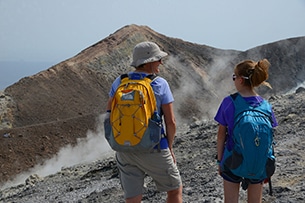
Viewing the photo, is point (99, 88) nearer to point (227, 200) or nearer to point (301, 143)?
point (301, 143)

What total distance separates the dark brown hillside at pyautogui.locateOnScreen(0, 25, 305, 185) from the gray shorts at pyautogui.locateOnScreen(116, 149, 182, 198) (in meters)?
16.7

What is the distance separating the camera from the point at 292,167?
799cm

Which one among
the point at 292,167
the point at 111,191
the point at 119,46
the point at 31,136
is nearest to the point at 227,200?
the point at 292,167

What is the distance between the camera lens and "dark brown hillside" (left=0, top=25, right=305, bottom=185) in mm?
23344

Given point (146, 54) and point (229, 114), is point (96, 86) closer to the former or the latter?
point (146, 54)

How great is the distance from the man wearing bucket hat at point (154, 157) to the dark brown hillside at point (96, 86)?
54.9ft

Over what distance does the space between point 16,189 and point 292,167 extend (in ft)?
30.6

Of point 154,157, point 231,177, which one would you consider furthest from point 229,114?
point 154,157

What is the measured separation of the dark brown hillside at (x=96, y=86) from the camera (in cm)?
2334

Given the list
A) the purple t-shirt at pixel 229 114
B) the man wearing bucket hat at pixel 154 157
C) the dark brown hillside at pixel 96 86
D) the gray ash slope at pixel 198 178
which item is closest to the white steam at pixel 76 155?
the dark brown hillside at pixel 96 86

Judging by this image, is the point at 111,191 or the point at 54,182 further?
the point at 54,182

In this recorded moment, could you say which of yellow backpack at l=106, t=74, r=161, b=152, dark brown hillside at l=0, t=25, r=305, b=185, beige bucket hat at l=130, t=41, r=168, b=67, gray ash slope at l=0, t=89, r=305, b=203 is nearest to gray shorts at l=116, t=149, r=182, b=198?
yellow backpack at l=106, t=74, r=161, b=152

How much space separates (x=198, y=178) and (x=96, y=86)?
26.0 metres

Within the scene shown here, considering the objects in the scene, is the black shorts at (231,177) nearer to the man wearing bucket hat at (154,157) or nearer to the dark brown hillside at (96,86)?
the man wearing bucket hat at (154,157)
